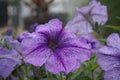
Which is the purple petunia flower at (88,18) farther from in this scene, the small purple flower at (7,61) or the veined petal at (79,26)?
the small purple flower at (7,61)

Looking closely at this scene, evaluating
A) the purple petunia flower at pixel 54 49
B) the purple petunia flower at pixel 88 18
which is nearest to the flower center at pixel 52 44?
the purple petunia flower at pixel 54 49

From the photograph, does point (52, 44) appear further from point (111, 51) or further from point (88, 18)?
point (88, 18)

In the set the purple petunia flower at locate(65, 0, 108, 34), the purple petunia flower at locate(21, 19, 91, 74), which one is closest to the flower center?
the purple petunia flower at locate(21, 19, 91, 74)

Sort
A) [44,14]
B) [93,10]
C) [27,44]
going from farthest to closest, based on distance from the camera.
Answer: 1. [44,14]
2. [93,10]
3. [27,44]

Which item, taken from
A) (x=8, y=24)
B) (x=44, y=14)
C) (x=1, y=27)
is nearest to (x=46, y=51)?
(x=44, y=14)

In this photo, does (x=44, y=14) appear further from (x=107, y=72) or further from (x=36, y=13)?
(x=107, y=72)

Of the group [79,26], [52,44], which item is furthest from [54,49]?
[79,26]
